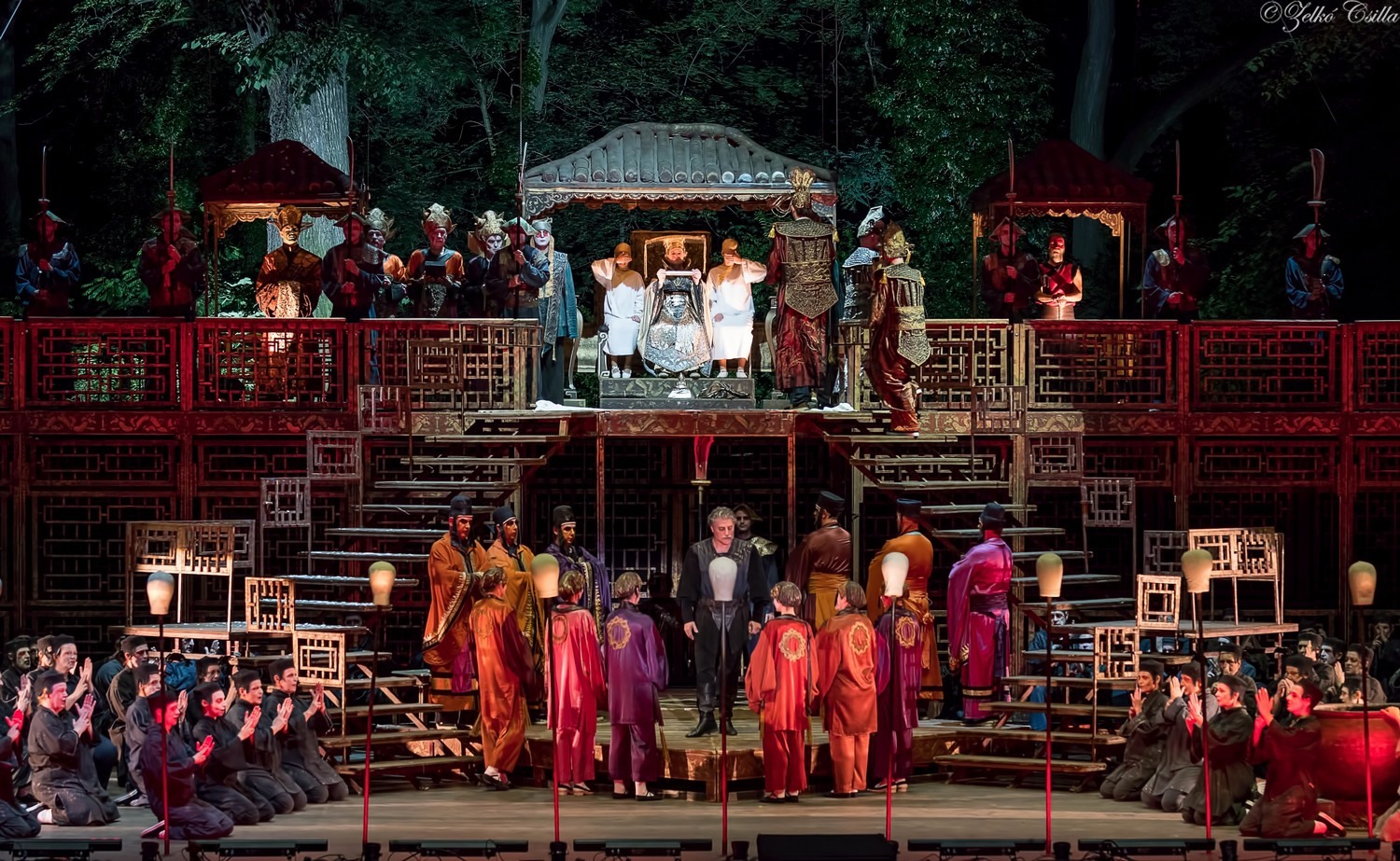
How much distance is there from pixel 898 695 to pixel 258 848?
4.54 meters

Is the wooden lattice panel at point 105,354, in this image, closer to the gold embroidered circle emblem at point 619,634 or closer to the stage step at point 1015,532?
the gold embroidered circle emblem at point 619,634

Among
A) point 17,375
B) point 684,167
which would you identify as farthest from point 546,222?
point 17,375

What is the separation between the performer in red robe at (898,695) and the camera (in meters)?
14.2

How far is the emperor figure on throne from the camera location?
19.1m

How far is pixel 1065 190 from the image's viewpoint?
19734mm

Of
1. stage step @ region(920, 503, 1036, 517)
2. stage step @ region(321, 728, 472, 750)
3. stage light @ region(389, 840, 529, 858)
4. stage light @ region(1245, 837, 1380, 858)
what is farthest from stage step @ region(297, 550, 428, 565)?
stage light @ region(1245, 837, 1380, 858)

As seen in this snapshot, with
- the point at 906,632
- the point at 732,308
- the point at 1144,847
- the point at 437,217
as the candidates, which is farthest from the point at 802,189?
the point at 1144,847

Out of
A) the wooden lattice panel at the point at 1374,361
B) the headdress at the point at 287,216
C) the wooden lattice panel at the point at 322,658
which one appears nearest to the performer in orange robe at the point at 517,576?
the wooden lattice panel at the point at 322,658

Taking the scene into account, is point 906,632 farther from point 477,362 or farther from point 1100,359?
point 477,362

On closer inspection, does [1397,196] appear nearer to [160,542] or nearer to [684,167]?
[684,167]

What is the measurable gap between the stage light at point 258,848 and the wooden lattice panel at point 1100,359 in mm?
8159

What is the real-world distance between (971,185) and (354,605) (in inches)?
474

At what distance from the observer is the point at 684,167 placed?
19750mm

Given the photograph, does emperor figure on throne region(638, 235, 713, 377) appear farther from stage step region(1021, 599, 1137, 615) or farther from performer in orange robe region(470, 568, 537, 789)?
performer in orange robe region(470, 568, 537, 789)
